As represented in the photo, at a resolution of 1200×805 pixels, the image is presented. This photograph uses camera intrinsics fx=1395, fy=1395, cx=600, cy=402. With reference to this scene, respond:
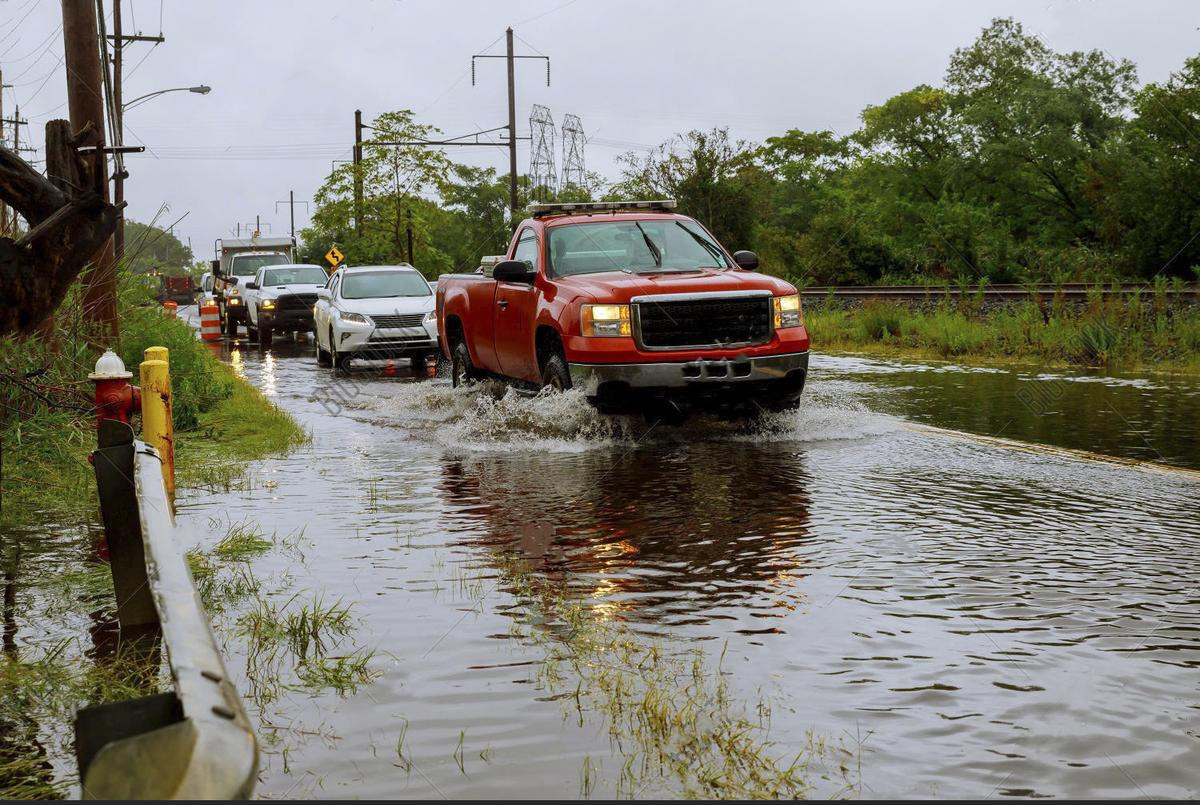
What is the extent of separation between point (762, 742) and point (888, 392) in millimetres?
12453

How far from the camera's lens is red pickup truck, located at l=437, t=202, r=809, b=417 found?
11.7m

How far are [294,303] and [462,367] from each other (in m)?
16.6

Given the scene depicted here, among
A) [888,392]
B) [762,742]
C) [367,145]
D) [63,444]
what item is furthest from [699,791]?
[367,145]

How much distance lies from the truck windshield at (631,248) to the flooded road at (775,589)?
149 centimetres

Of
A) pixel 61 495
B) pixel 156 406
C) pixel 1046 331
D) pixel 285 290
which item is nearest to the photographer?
pixel 156 406

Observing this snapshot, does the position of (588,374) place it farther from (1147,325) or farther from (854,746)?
(1147,325)

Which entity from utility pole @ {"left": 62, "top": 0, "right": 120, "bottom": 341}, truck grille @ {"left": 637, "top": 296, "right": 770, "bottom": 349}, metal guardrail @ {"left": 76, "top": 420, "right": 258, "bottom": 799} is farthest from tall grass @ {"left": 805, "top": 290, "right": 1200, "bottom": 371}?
metal guardrail @ {"left": 76, "top": 420, "right": 258, "bottom": 799}

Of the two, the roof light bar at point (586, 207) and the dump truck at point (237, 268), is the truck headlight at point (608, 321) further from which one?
the dump truck at point (237, 268)

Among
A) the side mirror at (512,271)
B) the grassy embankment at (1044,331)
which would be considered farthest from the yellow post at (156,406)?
the grassy embankment at (1044,331)

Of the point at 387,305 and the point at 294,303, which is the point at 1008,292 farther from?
the point at 294,303

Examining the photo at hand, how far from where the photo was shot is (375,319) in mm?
23359

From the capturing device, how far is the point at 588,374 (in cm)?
1174

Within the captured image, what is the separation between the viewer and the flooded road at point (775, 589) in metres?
4.16

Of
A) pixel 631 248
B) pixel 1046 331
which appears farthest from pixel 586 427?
pixel 1046 331
